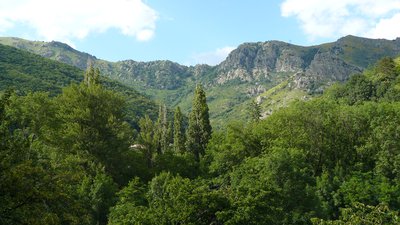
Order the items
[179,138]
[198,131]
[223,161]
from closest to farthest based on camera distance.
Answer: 1. [223,161]
2. [198,131]
3. [179,138]

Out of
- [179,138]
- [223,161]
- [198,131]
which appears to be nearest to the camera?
[223,161]

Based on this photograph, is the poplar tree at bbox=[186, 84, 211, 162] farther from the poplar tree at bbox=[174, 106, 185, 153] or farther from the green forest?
the poplar tree at bbox=[174, 106, 185, 153]

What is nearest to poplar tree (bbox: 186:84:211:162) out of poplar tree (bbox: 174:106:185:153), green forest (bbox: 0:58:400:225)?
green forest (bbox: 0:58:400:225)

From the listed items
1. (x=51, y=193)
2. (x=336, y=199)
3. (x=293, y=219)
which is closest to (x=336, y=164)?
(x=336, y=199)

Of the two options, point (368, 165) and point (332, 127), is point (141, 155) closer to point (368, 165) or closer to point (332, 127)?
point (332, 127)

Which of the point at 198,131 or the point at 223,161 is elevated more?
the point at 198,131

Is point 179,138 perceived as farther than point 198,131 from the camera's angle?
Yes

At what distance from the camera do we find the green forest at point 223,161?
33250mm

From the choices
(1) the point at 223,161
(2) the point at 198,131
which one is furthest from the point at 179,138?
(1) the point at 223,161

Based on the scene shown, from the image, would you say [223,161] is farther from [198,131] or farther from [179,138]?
[179,138]

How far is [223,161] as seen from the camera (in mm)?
58094

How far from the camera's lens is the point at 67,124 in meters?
54.3

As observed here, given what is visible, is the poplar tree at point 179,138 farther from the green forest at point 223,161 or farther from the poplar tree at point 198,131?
the green forest at point 223,161

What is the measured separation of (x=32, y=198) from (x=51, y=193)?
85 centimetres
